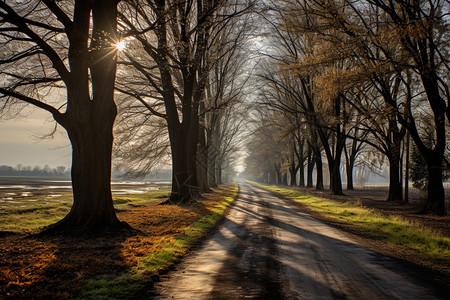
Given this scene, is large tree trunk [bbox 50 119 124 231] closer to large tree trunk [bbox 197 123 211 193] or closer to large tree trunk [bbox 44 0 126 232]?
large tree trunk [bbox 44 0 126 232]

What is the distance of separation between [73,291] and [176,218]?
7795mm

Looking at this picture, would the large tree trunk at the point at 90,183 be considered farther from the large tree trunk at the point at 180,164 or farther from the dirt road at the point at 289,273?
the large tree trunk at the point at 180,164

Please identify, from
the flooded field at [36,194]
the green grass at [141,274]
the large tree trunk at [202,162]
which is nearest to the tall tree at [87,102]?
the green grass at [141,274]

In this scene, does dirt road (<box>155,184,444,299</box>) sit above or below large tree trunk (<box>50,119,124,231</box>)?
below

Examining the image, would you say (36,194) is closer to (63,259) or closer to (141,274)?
(63,259)

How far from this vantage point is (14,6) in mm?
10117

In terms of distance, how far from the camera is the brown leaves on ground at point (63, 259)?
14.7ft

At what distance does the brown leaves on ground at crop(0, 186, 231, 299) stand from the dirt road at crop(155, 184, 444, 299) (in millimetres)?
1291

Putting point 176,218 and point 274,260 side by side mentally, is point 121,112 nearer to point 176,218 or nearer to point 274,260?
point 176,218

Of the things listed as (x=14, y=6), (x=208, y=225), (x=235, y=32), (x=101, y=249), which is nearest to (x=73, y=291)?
(x=101, y=249)

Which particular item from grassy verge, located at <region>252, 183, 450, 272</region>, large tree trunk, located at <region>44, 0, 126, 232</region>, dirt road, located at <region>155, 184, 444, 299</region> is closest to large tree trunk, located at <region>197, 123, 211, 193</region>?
grassy verge, located at <region>252, 183, 450, 272</region>

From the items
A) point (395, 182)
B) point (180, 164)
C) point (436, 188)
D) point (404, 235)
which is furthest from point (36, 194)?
point (436, 188)

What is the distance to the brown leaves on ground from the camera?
4492 millimetres

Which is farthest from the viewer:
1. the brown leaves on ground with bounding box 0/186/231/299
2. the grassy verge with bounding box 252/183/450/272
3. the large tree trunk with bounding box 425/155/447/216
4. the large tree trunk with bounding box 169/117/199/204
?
the large tree trunk with bounding box 169/117/199/204
